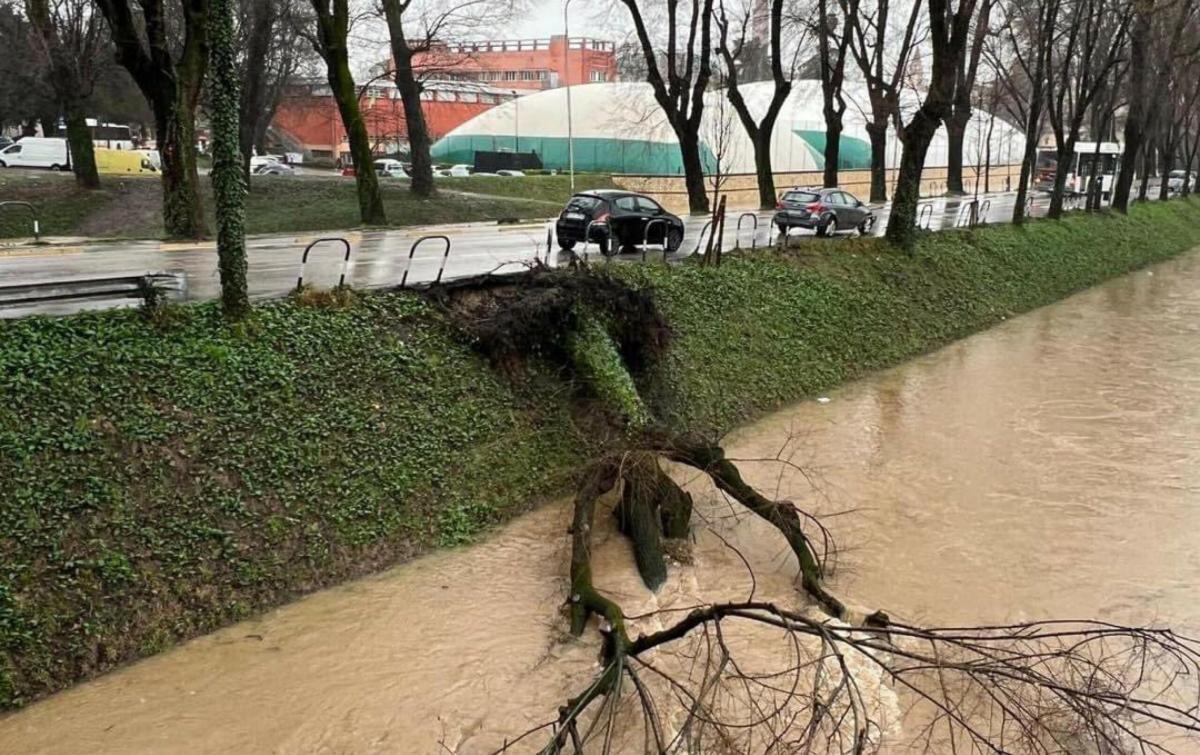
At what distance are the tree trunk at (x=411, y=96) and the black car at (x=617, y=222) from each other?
39.6ft

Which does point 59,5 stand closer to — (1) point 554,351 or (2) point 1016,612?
(1) point 554,351

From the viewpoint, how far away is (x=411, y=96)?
30.8 m

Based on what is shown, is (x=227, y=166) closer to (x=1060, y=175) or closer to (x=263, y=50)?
(x=263, y=50)

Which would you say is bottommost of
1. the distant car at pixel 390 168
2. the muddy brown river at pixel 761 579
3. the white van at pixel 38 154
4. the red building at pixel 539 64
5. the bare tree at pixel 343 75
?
the muddy brown river at pixel 761 579

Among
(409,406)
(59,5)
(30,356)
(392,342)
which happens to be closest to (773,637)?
(409,406)

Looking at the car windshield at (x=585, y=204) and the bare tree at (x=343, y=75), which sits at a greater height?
the bare tree at (x=343, y=75)

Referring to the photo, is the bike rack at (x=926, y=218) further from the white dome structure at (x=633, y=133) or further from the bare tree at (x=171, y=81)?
the bare tree at (x=171, y=81)

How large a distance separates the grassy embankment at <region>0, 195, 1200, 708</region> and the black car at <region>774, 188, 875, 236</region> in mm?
11801

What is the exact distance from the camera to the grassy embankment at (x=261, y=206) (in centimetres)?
2745

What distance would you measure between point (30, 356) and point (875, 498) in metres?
9.64

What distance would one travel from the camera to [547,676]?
8281 mm

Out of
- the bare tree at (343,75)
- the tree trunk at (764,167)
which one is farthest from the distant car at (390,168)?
the bare tree at (343,75)

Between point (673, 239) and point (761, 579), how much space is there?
12.0 meters

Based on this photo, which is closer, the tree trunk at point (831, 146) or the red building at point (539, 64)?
the tree trunk at point (831, 146)
